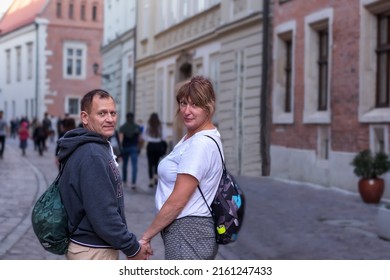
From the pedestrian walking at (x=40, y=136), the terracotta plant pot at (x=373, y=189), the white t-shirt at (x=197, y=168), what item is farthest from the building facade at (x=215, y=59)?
the white t-shirt at (x=197, y=168)

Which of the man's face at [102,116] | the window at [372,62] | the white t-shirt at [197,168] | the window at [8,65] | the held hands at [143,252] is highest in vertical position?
the window at [8,65]

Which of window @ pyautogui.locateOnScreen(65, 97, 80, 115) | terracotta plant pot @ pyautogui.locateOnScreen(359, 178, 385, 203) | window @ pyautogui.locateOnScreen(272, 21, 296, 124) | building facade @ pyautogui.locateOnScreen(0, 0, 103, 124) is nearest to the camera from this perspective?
terracotta plant pot @ pyautogui.locateOnScreen(359, 178, 385, 203)

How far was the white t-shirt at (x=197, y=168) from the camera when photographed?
3641 millimetres

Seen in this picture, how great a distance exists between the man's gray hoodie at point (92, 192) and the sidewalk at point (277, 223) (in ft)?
11.1

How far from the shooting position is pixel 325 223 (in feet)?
37.3

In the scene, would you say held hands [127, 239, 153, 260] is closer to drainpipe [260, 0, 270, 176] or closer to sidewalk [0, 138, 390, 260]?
sidewalk [0, 138, 390, 260]

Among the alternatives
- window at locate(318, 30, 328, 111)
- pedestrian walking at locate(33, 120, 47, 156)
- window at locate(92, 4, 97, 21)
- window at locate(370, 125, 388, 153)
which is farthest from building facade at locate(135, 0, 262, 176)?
window at locate(370, 125, 388, 153)

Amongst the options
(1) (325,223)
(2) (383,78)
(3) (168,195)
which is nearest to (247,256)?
(1) (325,223)

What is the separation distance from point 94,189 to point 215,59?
20.0 meters

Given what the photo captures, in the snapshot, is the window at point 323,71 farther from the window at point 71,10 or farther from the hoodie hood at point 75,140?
the window at point 71,10

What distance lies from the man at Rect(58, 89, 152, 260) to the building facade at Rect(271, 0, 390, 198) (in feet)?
34.7

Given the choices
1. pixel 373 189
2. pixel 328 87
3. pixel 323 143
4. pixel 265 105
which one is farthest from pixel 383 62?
pixel 265 105

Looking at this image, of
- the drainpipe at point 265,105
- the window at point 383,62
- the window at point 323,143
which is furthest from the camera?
the drainpipe at point 265,105

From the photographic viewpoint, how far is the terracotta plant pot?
1335 centimetres
